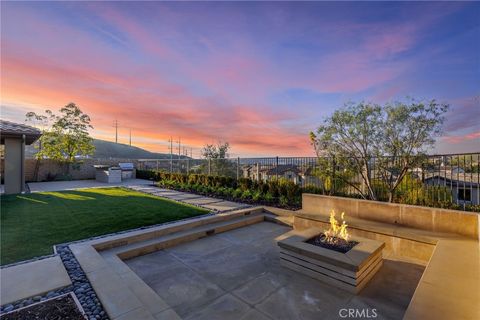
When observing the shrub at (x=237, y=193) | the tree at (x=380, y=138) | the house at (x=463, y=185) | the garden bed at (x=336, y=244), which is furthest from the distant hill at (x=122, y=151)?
the house at (x=463, y=185)

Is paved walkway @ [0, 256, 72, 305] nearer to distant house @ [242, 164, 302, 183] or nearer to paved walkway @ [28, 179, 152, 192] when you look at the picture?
distant house @ [242, 164, 302, 183]

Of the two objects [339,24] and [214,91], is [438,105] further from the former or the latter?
[214,91]

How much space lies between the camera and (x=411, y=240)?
401 cm

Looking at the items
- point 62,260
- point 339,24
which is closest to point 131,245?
point 62,260

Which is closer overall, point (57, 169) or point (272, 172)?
point (272, 172)

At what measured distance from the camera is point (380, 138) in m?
6.65

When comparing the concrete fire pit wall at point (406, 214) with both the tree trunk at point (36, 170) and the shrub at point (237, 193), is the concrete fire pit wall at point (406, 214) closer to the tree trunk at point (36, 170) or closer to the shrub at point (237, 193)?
the shrub at point (237, 193)

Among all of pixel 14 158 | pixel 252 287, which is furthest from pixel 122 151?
pixel 252 287

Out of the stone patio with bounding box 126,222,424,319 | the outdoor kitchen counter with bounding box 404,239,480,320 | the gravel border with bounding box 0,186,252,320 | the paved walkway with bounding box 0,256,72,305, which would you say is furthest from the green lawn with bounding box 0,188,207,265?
the outdoor kitchen counter with bounding box 404,239,480,320

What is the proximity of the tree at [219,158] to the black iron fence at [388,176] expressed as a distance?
1.69 m

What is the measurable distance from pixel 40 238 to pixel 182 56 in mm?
6730

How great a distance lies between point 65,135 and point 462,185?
24.4 metres

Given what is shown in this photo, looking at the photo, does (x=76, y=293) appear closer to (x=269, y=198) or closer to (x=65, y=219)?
(x=65, y=219)

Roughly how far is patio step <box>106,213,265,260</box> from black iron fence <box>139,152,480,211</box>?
8.03 ft
